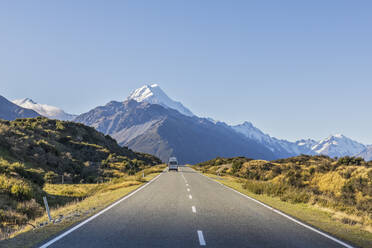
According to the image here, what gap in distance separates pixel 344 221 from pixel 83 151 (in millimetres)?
52354

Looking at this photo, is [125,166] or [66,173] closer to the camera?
[66,173]

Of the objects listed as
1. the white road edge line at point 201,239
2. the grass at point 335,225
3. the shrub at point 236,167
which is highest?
the shrub at point 236,167

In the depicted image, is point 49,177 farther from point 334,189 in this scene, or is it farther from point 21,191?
point 334,189

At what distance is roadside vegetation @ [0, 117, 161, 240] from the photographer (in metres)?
15.6

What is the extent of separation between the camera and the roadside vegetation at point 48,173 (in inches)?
614

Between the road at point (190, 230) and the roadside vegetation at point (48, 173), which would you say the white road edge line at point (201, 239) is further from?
the roadside vegetation at point (48, 173)

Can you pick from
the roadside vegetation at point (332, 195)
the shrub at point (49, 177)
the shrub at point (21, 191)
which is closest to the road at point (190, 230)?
the roadside vegetation at point (332, 195)

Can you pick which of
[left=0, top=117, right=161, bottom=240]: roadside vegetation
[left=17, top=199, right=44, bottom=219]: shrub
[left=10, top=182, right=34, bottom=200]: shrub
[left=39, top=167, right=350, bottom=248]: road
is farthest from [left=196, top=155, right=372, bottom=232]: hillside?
[left=10, top=182, right=34, bottom=200]: shrub

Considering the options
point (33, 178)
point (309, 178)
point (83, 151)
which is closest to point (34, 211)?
point (33, 178)

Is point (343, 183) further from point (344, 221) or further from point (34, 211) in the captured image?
point (34, 211)

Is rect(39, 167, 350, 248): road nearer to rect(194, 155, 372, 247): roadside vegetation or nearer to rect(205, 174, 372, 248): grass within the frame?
rect(205, 174, 372, 248): grass

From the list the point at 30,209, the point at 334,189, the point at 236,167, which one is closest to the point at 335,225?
the point at 30,209

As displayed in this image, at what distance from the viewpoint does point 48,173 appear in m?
34.2

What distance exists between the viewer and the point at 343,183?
24531 mm
